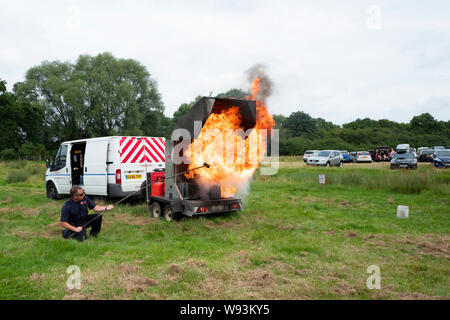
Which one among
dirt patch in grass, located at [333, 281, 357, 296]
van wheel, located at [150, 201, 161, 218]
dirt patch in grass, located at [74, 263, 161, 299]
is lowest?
dirt patch in grass, located at [333, 281, 357, 296]

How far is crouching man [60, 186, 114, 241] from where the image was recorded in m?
6.82

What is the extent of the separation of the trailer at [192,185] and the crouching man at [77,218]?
198 centimetres

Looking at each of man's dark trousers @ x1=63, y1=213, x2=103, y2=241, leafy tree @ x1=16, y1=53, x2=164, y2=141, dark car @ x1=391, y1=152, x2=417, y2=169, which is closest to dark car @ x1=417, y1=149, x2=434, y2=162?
dark car @ x1=391, y1=152, x2=417, y2=169

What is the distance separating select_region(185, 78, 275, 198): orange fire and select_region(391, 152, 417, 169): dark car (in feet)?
70.0

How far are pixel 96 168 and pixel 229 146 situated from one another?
6359mm

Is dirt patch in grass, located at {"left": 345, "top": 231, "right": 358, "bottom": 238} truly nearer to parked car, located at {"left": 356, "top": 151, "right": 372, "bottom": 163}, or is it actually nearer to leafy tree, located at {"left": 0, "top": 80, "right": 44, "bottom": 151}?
parked car, located at {"left": 356, "top": 151, "right": 372, "bottom": 163}

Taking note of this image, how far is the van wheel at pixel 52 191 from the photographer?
14.0 m

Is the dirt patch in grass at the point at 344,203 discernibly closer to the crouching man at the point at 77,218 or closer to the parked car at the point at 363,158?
the crouching man at the point at 77,218

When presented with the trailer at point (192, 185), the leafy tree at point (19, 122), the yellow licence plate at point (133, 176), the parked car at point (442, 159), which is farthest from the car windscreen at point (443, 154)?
the leafy tree at point (19, 122)

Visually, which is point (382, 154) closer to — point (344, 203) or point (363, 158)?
point (363, 158)

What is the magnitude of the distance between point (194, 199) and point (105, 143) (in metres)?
5.02

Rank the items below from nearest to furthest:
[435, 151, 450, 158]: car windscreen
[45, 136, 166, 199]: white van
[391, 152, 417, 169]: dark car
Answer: [45, 136, 166, 199]: white van → [391, 152, 417, 169]: dark car → [435, 151, 450, 158]: car windscreen
